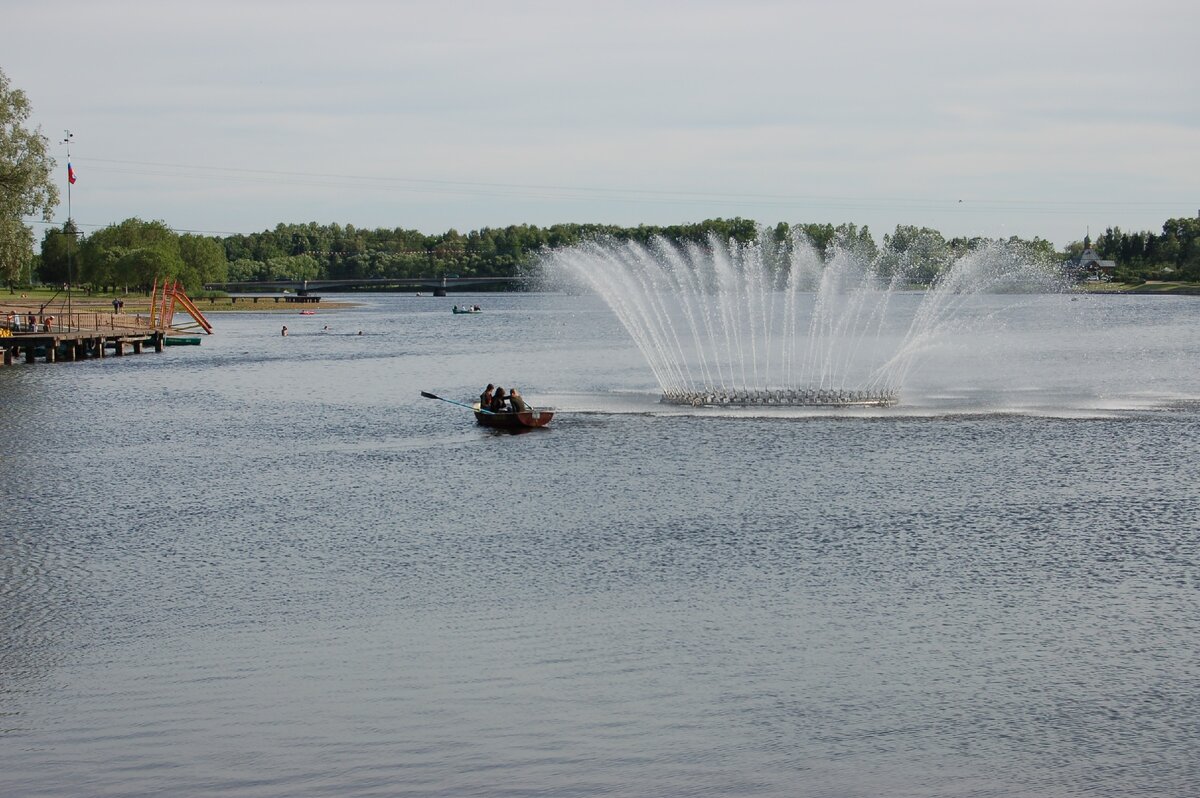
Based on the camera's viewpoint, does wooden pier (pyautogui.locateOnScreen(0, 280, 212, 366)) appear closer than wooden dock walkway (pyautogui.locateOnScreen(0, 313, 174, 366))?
No

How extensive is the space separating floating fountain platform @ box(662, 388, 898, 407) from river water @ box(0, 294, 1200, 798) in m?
4.56

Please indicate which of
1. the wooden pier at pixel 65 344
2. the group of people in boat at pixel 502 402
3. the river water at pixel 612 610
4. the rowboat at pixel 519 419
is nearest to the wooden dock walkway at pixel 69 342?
the wooden pier at pixel 65 344

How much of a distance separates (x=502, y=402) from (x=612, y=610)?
33.1 metres

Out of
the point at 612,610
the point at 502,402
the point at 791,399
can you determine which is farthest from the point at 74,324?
the point at 612,610

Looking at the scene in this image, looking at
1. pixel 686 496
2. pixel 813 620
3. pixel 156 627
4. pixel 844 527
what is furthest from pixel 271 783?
pixel 686 496

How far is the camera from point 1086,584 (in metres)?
29.1

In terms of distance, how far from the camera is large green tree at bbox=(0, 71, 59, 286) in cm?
9762

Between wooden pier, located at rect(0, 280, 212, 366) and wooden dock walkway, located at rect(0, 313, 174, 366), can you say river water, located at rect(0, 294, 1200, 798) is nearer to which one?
wooden dock walkway, located at rect(0, 313, 174, 366)

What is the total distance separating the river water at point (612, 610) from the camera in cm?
1944

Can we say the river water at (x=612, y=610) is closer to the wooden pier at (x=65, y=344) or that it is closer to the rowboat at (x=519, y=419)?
the rowboat at (x=519, y=419)

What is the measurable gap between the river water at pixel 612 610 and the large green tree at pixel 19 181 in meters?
45.3

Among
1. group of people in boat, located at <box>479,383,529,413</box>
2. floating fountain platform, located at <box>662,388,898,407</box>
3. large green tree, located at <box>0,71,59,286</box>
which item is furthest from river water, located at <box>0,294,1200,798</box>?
large green tree, located at <box>0,71,59,286</box>

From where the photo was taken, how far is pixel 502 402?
5991cm

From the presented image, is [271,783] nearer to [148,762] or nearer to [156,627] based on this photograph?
[148,762]
